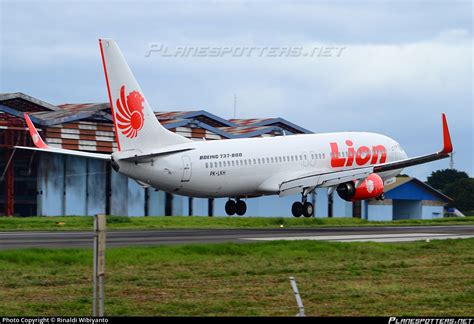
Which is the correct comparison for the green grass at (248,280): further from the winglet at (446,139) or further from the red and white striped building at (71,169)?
the red and white striped building at (71,169)

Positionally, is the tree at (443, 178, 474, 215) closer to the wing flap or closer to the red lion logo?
the wing flap

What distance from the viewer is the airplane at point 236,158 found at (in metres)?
49.8

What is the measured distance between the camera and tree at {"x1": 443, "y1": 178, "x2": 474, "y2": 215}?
12019 centimetres

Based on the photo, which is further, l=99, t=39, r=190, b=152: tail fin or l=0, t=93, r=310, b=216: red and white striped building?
l=0, t=93, r=310, b=216: red and white striped building

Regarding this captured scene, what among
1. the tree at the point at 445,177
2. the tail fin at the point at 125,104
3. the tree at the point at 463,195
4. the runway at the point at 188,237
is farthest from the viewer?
the tree at the point at 445,177

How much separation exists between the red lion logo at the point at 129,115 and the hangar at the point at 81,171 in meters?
22.2

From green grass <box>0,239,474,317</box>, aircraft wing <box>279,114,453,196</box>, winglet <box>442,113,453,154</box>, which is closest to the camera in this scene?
green grass <box>0,239,474,317</box>

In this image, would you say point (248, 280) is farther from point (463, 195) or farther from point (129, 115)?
point (463, 195)

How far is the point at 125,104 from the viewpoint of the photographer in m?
49.8

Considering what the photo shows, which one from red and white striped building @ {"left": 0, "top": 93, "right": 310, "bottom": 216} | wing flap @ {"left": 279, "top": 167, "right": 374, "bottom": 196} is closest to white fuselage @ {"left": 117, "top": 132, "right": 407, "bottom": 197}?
wing flap @ {"left": 279, "top": 167, "right": 374, "bottom": 196}

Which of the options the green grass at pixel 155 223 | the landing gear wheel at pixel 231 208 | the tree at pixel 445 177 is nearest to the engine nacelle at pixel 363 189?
the green grass at pixel 155 223

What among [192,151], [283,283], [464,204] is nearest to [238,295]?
[283,283]

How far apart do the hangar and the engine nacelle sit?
908 inches

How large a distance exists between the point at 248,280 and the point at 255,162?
29165mm
